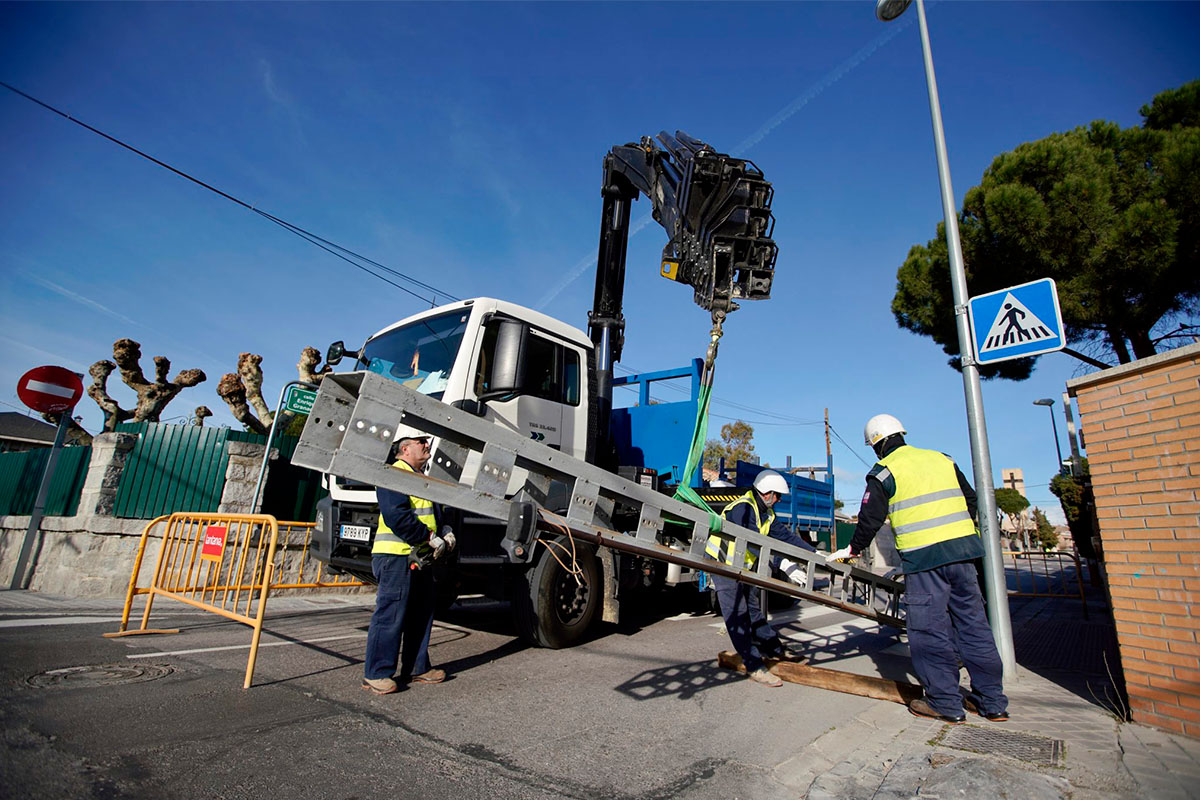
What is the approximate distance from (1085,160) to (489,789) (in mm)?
12524

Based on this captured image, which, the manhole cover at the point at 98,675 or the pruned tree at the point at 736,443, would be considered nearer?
the manhole cover at the point at 98,675

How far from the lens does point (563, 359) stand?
5.60m

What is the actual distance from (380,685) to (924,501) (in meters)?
3.71

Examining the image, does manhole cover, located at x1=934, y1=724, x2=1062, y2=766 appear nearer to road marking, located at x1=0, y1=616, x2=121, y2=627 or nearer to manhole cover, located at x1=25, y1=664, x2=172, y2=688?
manhole cover, located at x1=25, y1=664, x2=172, y2=688

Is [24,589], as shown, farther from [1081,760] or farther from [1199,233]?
[1199,233]

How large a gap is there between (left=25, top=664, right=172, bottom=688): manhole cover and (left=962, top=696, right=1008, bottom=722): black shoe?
5.25 m

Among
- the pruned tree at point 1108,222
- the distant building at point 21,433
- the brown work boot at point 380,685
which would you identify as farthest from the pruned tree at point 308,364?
the distant building at point 21,433

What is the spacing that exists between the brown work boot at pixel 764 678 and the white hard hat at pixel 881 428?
193 centimetres

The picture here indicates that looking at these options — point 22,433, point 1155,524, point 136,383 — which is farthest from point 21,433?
point 1155,524

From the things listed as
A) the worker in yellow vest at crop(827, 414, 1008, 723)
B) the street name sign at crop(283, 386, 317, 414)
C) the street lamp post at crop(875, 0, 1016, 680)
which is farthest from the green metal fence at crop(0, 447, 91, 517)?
the street lamp post at crop(875, 0, 1016, 680)

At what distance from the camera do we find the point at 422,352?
5094mm

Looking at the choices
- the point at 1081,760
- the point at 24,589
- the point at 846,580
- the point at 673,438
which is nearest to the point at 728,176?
the point at 673,438

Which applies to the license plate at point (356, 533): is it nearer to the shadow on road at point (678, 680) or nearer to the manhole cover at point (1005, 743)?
the shadow on road at point (678, 680)

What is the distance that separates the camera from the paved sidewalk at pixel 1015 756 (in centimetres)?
244
